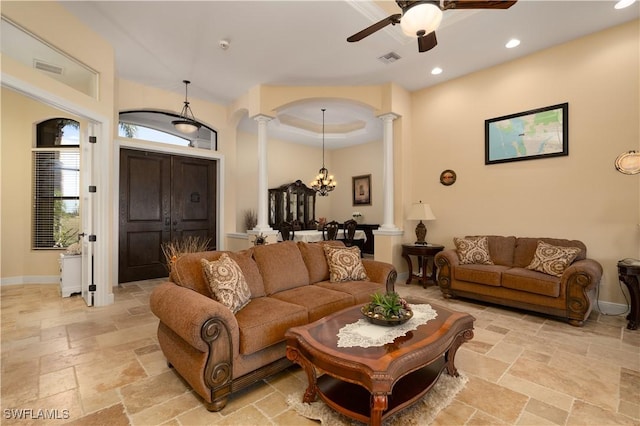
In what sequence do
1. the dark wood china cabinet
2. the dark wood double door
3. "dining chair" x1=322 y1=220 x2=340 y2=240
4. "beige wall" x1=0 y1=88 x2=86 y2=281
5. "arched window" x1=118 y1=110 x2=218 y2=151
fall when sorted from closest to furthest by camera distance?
"beige wall" x1=0 y1=88 x2=86 y2=281 < the dark wood double door < "arched window" x1=118 y1=110 x2=218 y2=151 < "dining chair" x1=322 y1=220 x2=340 y2=240 < the dark wood china cabinet

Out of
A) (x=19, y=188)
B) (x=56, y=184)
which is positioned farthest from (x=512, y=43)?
(x=19, y=188)

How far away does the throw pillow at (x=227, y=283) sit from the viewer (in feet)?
7.50

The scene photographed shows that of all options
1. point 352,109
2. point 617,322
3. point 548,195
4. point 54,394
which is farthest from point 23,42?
→ point 617,322

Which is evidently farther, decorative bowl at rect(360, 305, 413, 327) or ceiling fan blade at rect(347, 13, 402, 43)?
ceiling fan blade at rect(347, 13, 402, 43)

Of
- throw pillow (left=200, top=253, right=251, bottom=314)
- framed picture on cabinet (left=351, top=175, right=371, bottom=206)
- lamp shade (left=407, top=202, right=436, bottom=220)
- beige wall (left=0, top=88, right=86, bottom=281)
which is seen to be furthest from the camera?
framed picture on cabinet (left=351, top=175, right=371, bottom=206)

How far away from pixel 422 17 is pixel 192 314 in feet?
8.55

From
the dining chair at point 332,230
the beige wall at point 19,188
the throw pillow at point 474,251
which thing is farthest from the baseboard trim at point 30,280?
the throw pillow at point 474,251

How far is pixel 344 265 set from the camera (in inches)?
132

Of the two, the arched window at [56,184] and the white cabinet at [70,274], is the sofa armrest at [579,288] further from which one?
the arched window at [56,184]

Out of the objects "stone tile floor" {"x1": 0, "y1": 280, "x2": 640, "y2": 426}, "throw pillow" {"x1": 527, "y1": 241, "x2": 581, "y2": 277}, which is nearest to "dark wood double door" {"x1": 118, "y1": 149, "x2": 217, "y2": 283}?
"stone tile floor" {"x1": 0, "y1": 280, "x2": 640, "y2": 426}

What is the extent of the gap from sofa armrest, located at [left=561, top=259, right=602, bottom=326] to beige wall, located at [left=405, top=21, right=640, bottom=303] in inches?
32.4

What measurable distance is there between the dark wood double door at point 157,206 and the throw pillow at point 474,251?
15.7ft

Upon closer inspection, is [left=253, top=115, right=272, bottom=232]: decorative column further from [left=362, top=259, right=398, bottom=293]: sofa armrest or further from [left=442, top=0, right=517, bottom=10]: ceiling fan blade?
[left=442, top=0, right=517, bottom=10]: ceiling fan blade

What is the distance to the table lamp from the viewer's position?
5008mm
